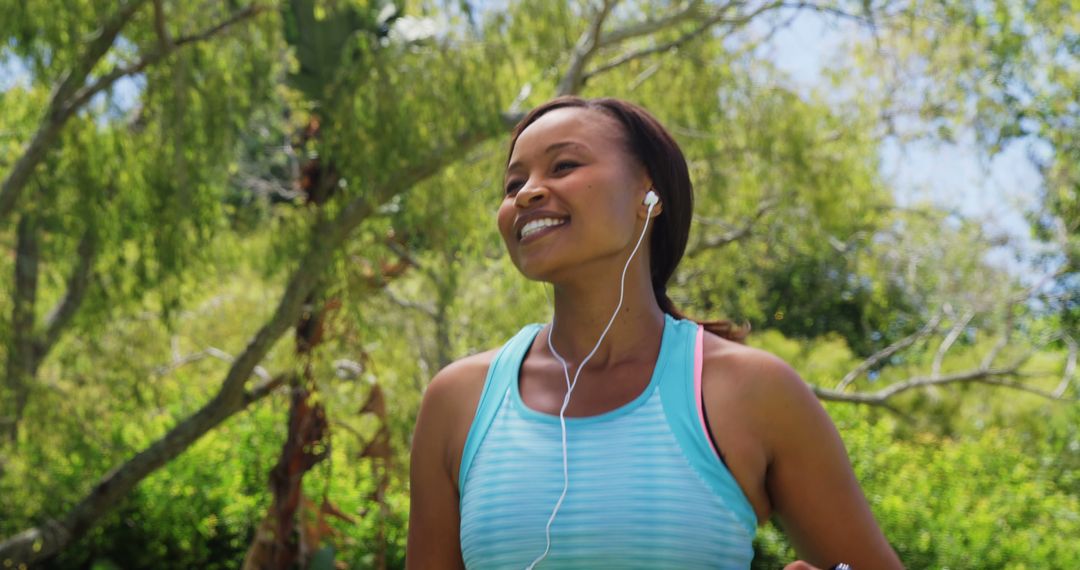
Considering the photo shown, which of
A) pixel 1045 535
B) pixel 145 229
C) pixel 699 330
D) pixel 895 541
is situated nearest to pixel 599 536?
pixel 699 330

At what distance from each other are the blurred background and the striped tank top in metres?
4.46

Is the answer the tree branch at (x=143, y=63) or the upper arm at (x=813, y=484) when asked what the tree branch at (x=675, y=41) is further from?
the upper arm at (x=813, y=484)

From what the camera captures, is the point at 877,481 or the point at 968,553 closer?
the point at 968,553

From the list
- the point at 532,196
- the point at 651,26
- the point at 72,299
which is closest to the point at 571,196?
the point at 532,196

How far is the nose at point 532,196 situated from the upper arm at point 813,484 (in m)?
0.38

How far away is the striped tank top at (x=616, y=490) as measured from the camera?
154 centimetres

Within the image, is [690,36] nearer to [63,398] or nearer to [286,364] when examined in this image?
[286,364]

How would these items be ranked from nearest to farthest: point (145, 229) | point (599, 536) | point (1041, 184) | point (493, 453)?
point (599, 536) < point (493, 453) < point (145, 229) < point (1041, 184)

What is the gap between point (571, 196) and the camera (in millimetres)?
1732

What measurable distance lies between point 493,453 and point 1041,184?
10177mm

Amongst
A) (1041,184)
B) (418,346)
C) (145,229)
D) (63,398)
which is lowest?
(1041,184)

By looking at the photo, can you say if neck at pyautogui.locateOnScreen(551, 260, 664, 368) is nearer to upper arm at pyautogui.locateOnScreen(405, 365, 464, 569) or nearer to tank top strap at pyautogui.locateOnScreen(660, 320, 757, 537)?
tank top strap at pyautogui.locateOnScreen(660, 320, 757, 537)

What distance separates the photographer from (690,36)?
7.50 m

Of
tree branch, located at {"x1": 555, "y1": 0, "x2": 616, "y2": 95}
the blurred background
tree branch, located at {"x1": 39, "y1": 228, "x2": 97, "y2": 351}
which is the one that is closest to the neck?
the blurred background
